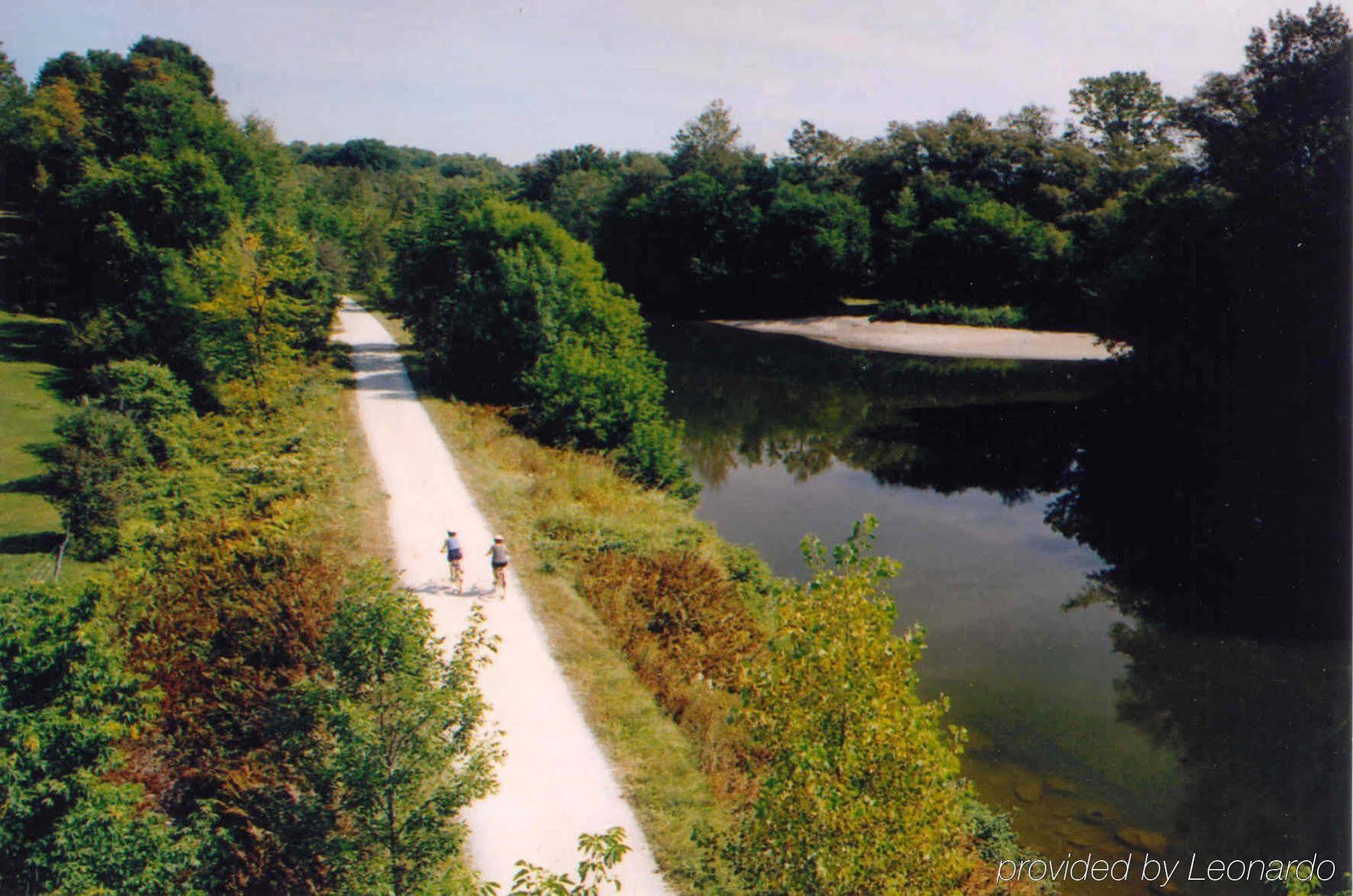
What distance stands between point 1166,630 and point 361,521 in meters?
16.9

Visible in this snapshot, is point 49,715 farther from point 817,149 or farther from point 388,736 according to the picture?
point 817,149

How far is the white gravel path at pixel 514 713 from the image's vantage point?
34.2ft

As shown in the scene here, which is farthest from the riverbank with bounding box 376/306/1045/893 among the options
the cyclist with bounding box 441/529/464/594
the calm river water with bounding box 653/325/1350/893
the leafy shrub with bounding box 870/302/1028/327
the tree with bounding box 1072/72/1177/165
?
the tree with bounding box 1072/72/1177/165

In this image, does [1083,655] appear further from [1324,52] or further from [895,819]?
[1324,52]

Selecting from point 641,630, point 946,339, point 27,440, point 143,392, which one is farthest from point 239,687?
point 946,339

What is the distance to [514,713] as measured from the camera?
1288cm

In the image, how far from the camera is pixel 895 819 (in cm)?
679

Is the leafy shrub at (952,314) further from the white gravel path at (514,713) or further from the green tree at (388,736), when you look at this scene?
the green tree at (388,736)

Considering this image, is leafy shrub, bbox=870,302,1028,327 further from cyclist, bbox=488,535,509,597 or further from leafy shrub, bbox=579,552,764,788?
cyclist, bbox=488,535,509,597

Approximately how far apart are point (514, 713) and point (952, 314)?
5848 centimetres

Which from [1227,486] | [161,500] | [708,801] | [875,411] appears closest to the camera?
[708,801]

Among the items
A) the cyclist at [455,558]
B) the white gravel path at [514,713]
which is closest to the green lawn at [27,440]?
the white gravel path at [514,713]

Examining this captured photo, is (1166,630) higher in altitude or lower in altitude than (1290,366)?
lower

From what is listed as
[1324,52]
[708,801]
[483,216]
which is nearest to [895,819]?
[708,801]
